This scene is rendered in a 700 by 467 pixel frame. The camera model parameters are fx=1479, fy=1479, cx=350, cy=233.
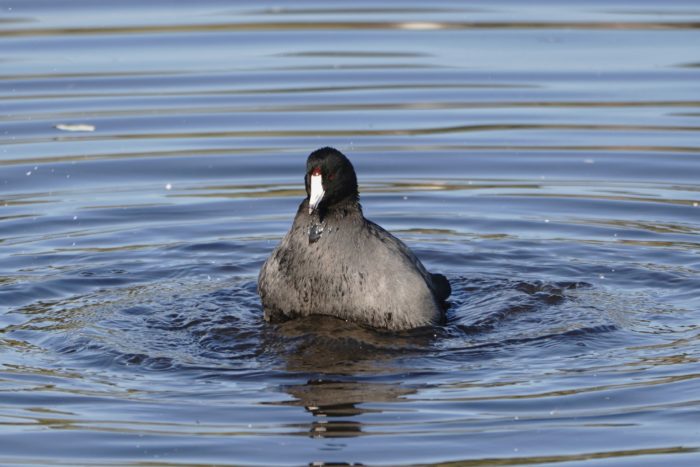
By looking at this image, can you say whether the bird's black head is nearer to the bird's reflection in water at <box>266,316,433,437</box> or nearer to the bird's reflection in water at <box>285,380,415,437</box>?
the bird's reflection in water at <box>266,316,433,437</box>

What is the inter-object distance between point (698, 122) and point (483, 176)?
7.44ft

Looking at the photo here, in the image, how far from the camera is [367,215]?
10.9 m

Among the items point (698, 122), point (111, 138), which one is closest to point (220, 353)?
point (111, 138)

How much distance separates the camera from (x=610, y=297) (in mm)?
8898

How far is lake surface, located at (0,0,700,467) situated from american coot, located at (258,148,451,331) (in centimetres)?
14

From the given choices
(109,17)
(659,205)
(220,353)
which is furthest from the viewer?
(109,17)

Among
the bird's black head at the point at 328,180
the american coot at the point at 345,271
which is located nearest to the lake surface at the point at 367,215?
the american coot at the point at 345,271

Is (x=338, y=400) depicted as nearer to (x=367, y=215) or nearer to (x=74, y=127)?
(x=367, y=215)

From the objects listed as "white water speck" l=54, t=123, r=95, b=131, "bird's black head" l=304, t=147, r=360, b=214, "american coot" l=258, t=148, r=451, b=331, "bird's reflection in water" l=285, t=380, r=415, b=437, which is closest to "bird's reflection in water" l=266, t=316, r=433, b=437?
"bird's reflection in water" l=285, t=380, r=415, b=437

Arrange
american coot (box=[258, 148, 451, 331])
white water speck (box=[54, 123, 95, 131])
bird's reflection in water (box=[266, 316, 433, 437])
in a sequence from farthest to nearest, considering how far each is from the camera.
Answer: white water speck (box=[54, 123, 95, 131]) → american coot (box=[258, 148, 451, 331]) → bird's reflection in water (box=[266, 316, 433, 437])

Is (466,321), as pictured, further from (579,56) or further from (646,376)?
(579,56)

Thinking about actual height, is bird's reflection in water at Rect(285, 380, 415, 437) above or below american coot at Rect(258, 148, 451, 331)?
below

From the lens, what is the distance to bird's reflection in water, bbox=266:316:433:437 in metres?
6.86

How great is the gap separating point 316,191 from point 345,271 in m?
0.53
